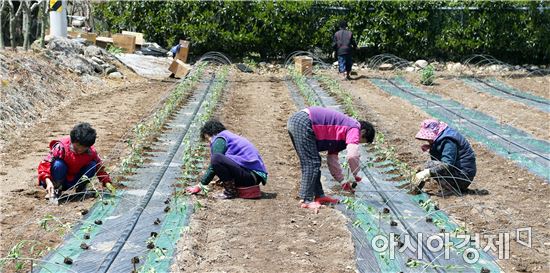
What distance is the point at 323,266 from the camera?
15.4 feet

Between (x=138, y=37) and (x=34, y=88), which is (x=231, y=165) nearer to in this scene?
(x=34, y=88)

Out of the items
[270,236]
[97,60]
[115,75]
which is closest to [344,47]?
[115,75]

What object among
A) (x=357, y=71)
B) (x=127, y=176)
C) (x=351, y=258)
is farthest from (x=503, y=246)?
(x=357, y=71)

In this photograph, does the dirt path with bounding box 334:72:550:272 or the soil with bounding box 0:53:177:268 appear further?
the soil with bounding box 0:53:177:268

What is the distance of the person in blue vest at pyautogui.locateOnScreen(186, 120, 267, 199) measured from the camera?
5953 mm

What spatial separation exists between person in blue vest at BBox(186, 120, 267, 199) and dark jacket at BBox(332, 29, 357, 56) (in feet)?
31.9

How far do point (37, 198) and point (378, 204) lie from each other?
2848 millimetres

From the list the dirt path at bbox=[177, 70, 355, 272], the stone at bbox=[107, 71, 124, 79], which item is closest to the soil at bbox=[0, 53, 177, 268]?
the stone at bbox=[107, 71, 124, 79]

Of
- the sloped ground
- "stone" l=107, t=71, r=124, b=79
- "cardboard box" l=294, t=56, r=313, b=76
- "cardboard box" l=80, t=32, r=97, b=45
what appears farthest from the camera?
"cardboard box" l=80, t=32, r=97, b=45

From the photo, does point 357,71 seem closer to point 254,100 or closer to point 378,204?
point 254,100

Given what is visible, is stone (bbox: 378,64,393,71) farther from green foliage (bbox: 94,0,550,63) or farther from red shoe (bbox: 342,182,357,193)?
red shoe (bbox: 342,182,357,193)

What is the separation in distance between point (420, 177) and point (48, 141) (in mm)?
4451

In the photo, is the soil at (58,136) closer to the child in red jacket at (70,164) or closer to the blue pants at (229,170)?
the child in red jacket at (70,164)

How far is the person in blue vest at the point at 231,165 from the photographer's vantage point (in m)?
5.95
